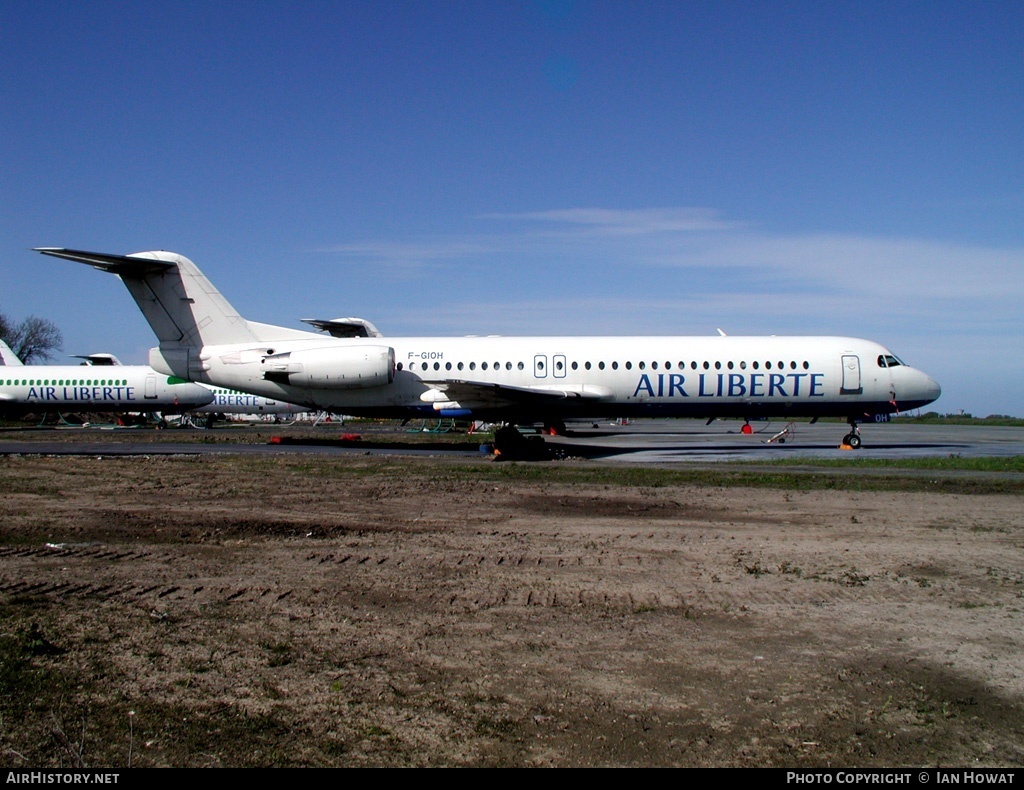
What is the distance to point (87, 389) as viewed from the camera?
145ft

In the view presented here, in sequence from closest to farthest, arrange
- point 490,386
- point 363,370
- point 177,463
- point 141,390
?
point 177,463 → point 490,386 → point 363,370 → point 141,390

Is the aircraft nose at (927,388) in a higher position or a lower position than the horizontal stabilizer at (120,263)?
lower

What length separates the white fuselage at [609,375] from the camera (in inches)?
953

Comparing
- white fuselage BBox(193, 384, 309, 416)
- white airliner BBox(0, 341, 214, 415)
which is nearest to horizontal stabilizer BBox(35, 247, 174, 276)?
white airliner BBox(0, 341, 214, 415)

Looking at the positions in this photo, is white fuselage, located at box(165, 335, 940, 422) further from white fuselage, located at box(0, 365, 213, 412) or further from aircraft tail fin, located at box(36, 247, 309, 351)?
white fuselage, located at box(0, 365, 213, 412)

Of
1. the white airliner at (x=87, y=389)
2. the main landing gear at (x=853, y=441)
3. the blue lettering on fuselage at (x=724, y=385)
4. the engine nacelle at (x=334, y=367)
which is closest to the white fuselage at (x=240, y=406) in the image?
the white airliner at (x=87, y=389)

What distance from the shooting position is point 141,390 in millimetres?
44562

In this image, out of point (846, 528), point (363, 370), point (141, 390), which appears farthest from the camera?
point (141, 390)

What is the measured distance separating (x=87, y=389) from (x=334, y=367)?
2787 centimetres

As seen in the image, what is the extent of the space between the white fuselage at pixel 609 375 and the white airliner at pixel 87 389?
22.2 m

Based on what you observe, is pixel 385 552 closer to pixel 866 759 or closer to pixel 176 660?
pixel 176 660

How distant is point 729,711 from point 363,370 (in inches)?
803

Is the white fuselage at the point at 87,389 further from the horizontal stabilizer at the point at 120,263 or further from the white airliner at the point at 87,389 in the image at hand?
the horizontal stabilizer at the point at 120,263

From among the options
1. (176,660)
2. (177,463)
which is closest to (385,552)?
(176,660)
